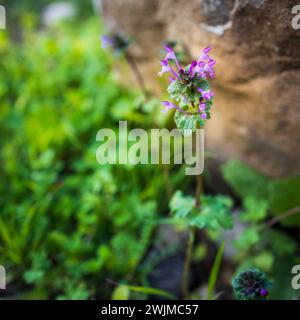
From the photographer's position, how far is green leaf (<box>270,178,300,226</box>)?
1919mm

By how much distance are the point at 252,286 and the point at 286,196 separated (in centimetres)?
75

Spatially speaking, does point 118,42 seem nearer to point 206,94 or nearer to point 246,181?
point 206,94

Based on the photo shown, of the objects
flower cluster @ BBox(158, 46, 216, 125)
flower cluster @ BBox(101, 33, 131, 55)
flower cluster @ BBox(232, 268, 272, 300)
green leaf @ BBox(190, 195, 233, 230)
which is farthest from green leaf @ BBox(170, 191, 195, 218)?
flower cluster @ BBox(101, 33, 131, 55)

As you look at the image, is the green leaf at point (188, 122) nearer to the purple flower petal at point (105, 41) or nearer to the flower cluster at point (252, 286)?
the flower cluster at point (252, 286)

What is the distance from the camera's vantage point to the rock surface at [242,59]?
1620 mm

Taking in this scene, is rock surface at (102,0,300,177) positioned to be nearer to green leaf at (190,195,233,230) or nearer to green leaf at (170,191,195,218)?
green leaf at (190,195,233,230)

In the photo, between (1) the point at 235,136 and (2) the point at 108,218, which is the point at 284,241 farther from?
(2) the point at 108,218

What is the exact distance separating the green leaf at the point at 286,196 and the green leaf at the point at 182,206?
0.52 metres

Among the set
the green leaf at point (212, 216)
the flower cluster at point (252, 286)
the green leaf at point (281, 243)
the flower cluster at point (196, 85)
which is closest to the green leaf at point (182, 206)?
the green leaf at point (212, 216)

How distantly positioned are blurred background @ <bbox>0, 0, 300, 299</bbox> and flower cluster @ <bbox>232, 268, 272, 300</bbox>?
1.29 feet

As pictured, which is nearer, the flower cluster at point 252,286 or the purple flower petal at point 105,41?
the flower cluster at point 252,286

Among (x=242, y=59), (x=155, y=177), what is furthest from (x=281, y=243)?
(x=242, y=59)

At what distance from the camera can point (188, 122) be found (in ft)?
4.25

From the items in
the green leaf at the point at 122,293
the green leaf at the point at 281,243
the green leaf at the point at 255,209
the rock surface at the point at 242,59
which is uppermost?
the rock surface at the point at 242,59
